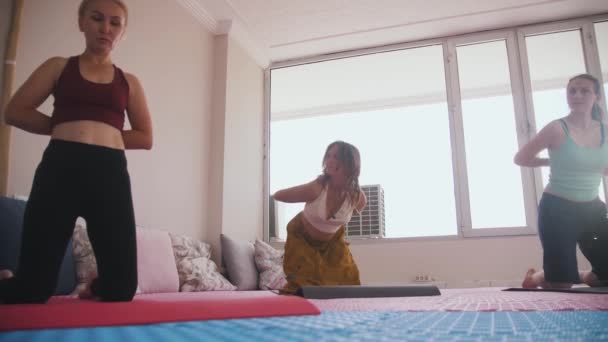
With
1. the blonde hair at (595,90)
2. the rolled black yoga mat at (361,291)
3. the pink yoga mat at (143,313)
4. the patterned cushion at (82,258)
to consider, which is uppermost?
the blonde hair at (595,90)

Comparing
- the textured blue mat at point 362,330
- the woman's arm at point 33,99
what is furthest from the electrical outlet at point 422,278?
the woman's arm at point 33,99

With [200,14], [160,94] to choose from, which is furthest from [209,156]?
[200,14]

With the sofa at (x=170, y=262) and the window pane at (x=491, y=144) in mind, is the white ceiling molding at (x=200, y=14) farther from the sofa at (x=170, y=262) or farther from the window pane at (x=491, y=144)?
the window pane at (x=491, y=144)

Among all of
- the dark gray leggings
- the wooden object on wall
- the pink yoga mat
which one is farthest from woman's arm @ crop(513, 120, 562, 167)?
the wooden object on wall

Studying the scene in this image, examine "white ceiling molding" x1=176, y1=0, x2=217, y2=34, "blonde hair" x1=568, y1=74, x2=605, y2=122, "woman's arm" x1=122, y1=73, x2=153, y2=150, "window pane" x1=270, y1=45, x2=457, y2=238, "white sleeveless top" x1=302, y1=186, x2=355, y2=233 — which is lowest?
"white sleeveless top" x1=302, y1=186, x2=355, y2=233

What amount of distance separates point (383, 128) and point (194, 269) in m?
3.22

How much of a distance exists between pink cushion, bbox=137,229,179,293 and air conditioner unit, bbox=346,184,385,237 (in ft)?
7.11

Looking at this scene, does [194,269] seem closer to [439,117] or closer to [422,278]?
[422,278]

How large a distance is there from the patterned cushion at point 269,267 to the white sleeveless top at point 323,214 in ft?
5.36

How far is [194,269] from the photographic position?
3287mm

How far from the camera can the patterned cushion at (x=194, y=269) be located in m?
3.20

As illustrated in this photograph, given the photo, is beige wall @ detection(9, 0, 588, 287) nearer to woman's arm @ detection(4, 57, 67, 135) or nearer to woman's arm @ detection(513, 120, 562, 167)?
woman's arm @ detection(4, 57, 67, 135)

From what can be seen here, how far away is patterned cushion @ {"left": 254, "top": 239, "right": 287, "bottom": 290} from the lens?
3.94 metres

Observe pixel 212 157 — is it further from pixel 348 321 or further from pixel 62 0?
pixel 348 321
